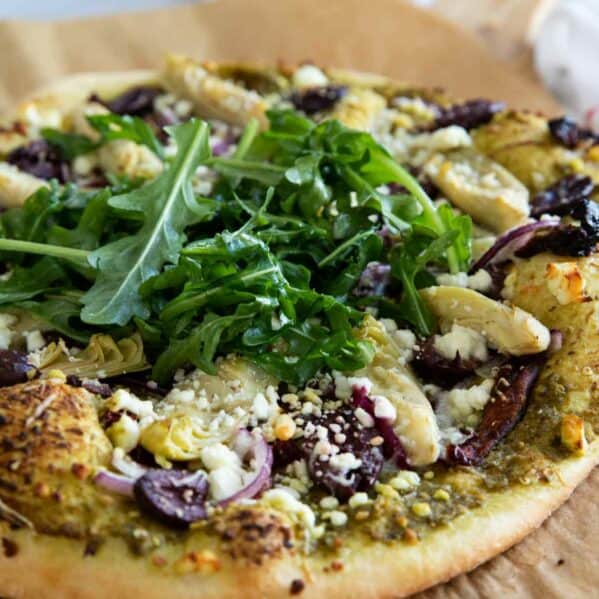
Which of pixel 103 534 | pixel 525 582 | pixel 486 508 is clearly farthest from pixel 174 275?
pixel 525 582

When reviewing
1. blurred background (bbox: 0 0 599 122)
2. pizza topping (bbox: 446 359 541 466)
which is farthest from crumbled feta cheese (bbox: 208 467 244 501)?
blurred background (bbox: 0 0 599 122)

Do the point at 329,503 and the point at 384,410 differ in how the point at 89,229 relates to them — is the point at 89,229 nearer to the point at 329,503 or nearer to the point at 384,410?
the point at 384,410

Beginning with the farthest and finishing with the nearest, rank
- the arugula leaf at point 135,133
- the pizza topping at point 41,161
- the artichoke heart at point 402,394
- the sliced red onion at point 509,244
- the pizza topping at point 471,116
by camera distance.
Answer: the pizza topping at point 471,116 < the pizza topping at point 41,161 < the arugula leaf at point 135,133 < the sliced red onion at point 509,244 < the artichoke heart at point 402,394

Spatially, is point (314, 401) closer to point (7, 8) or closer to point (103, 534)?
point (103, 534)

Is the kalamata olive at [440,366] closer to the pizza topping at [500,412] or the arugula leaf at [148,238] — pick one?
the pizza topping at [500,412]

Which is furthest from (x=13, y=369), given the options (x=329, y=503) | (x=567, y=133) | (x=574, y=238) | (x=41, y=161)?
(x=567, y=133)

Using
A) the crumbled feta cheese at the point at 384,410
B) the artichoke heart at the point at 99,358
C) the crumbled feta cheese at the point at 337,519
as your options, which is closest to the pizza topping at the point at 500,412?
the crumbled feta cheese at the point at 384,410
